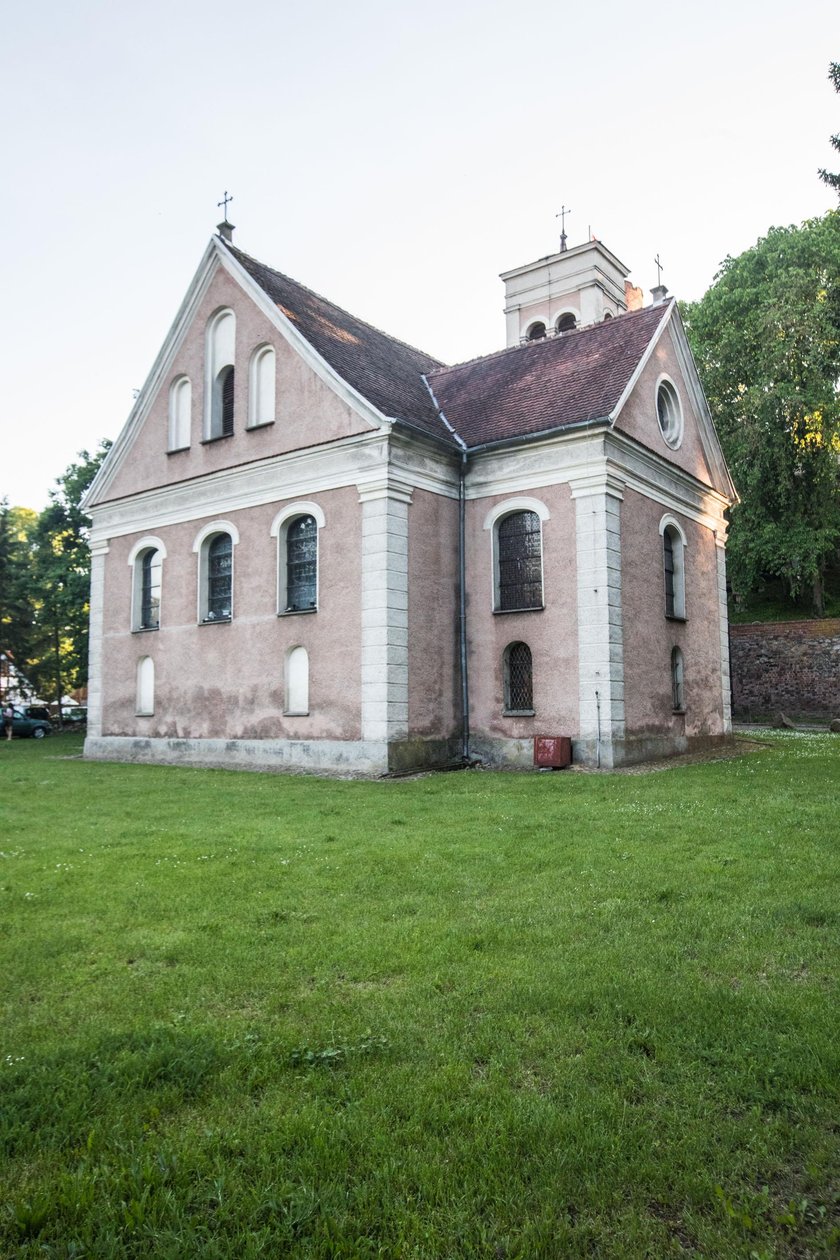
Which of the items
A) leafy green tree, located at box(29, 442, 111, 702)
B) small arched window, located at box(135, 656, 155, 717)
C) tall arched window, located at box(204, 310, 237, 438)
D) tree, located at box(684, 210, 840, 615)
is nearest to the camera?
tall arched window, located at box(204, 310, 237, 438)

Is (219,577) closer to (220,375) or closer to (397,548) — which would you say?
(220,375)

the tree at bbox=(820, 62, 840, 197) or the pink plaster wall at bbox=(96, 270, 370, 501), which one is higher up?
the tree at bbox=(820, 62, 840, 197)

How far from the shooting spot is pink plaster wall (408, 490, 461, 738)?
1855 centimetres

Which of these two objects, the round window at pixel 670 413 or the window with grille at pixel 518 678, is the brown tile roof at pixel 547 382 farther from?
the window with grille at pixel 518 678

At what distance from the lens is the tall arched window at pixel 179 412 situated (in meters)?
23.2

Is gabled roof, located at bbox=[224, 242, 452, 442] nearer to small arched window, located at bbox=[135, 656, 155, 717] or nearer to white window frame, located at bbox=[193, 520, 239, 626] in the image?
white window frame, located at bbox=[193, 520, 239, 626]

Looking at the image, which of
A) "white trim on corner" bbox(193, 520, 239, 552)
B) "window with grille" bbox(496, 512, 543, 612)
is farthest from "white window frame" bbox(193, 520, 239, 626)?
"window with grille" bbox(496, 512, 543, 612)

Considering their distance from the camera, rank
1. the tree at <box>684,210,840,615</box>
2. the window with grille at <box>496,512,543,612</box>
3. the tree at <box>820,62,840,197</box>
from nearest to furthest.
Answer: the tree at <box>820,62,840,197</box> < the window with grille at <box>496,512,543,612</box> < the tree at <box>684,210,840,615</box>

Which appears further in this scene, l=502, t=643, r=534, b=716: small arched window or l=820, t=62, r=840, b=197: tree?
l=502, t=643, r=534, b=716: small arched window

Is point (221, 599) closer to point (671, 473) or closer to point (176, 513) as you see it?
point (176, 513)

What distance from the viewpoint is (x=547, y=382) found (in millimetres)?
21203

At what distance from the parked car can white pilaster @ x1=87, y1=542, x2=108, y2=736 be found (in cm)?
1262

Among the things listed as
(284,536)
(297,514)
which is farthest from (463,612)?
(284,536)

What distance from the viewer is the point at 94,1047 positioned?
13.7 ft
